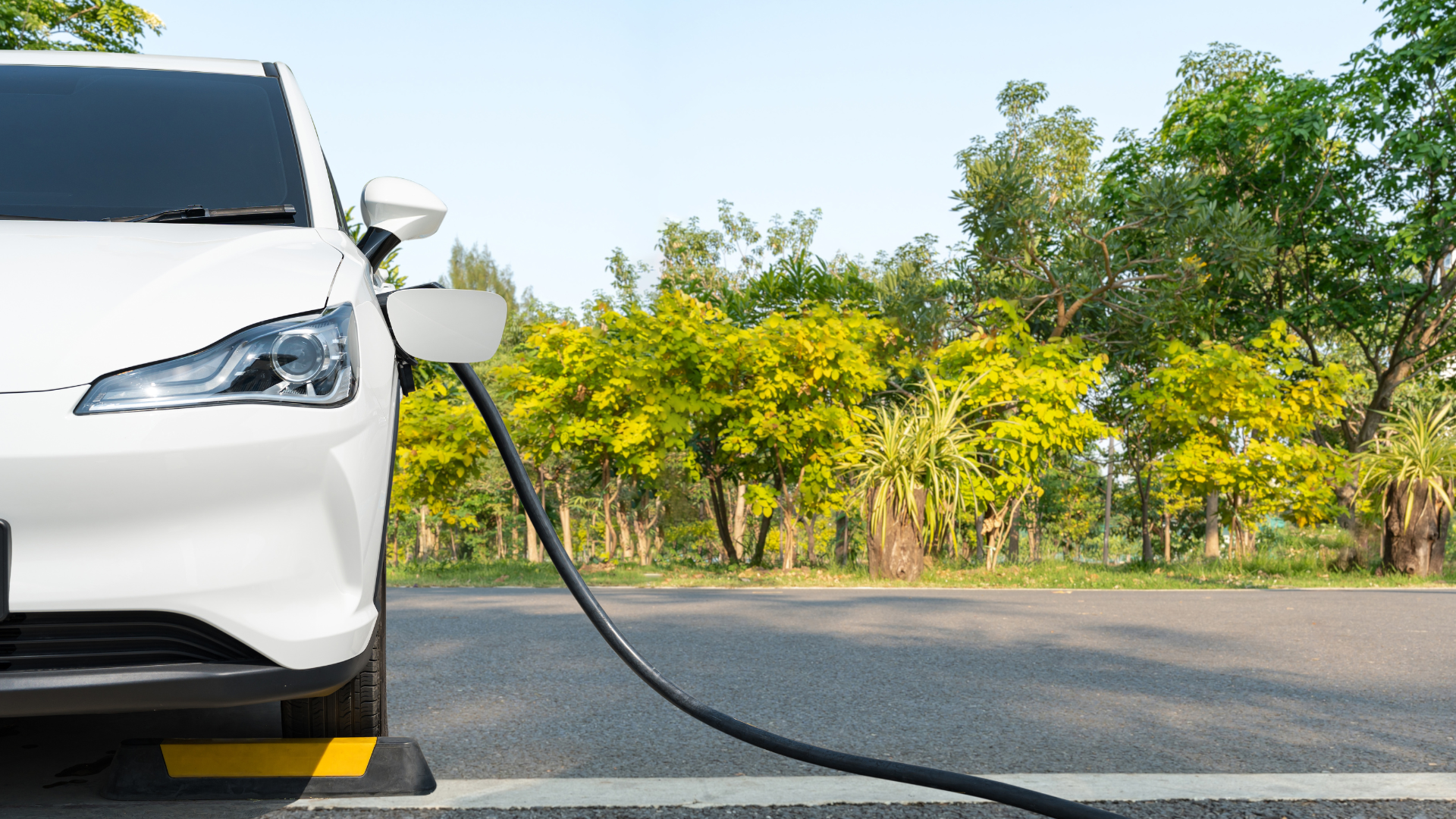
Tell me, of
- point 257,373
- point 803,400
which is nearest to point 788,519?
point 803,400

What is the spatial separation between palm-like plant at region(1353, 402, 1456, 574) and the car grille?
11828mm

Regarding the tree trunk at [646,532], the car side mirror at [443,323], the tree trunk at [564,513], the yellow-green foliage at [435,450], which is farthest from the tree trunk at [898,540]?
the tree trunk at [646,532]

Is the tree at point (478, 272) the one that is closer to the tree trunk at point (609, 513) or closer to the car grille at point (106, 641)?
the tree trunk at point (609, 513)

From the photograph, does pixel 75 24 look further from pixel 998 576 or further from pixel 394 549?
pixel 998 576

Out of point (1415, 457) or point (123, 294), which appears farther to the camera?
point (1415, 457)

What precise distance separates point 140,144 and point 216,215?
0.50 meters

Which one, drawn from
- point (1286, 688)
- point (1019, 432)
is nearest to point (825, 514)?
point (1019, 432)

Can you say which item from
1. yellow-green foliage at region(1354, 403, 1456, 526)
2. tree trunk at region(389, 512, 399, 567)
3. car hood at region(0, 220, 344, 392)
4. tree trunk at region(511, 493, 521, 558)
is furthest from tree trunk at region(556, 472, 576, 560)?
car hood at region(0, 220, 344, 392)

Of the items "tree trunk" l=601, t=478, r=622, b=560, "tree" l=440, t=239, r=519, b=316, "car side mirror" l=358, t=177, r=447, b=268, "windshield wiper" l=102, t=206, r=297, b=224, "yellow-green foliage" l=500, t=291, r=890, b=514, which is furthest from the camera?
"tree" l=440, t=239, r=519, b=316

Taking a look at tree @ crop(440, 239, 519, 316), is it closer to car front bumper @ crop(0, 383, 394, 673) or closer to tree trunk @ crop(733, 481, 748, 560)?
tree trunk @ crop(733, 481, 748, 560)

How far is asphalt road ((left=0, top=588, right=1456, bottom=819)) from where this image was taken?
285 centimetres

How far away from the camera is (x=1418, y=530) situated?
10.6 m

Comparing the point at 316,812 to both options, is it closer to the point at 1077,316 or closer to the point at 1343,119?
the point at 1077,316

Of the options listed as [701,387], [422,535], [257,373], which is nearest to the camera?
[257,373]
